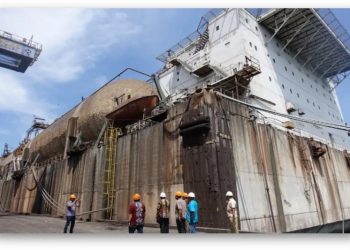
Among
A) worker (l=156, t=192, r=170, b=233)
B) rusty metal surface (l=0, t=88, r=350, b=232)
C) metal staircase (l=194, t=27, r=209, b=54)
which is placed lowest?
worker (l=156, t=192, r=170, b=233)

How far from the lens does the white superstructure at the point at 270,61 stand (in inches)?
768

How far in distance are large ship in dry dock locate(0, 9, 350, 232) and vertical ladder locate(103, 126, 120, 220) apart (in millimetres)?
49

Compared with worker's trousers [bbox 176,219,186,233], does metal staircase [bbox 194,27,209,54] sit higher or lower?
higher

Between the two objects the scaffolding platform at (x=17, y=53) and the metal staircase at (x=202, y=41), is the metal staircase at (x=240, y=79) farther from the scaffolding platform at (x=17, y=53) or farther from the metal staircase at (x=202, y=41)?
the scaffolding platform at (x=17, y=53)

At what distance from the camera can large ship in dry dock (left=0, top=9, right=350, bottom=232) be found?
966 cm

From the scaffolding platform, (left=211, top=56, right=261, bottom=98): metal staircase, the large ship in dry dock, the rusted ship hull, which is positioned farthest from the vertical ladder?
(left=211, top=56, right=261, bottom=98): metal staircase

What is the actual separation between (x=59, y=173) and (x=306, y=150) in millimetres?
14634

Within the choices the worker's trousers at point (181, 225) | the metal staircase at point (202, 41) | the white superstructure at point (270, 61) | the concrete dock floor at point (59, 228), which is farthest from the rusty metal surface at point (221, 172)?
the metal staircase at point (202, 41)

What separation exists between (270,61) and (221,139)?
14549 mm

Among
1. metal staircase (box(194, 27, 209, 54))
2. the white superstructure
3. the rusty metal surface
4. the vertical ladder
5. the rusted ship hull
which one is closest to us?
the rusty metal surface

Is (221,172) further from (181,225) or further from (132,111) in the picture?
(132,111)

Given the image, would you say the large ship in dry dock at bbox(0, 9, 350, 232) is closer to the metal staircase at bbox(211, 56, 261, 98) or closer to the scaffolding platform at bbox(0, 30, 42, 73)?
the metal staircase at bbox(211, 56, 261, 98)
